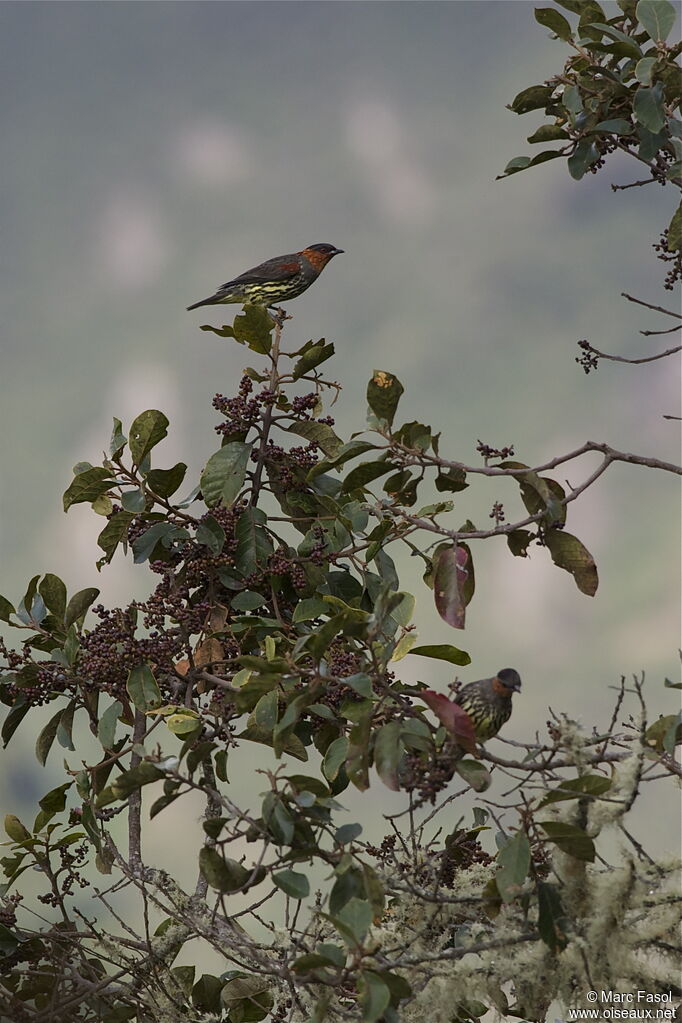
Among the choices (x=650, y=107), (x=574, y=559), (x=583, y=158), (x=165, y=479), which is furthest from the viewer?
(x=583, y=158)

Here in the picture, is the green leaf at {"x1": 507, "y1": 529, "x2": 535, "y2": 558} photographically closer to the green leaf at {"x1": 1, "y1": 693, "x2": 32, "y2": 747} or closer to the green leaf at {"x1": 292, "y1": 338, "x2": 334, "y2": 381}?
the green leaf at {"x1": 292, "y1": 338, "x2": 334, "y2": 381}

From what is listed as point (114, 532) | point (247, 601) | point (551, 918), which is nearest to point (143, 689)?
point (247, 601)

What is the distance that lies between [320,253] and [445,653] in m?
1.90

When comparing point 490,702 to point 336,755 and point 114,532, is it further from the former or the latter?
point 114,532

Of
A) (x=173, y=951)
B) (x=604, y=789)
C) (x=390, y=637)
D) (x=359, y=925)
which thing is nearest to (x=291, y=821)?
(x=359, y=925)

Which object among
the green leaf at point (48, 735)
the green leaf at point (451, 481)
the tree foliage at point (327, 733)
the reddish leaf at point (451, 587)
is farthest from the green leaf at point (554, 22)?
the green leaf at point (48, 735)

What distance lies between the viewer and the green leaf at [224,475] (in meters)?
2.70

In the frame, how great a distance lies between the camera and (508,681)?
2.29m

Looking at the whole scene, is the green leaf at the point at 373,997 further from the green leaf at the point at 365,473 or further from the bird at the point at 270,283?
the bird at the point at 270,283

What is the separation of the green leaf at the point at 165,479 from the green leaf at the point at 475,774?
104 cm

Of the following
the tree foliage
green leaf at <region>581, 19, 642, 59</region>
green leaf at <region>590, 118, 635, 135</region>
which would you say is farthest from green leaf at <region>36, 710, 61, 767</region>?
green leaf at <region>581, 19, 642, 59</region>

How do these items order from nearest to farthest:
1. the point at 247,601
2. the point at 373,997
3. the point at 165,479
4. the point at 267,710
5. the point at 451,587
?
the point at 373,997
the point at 267,710
the point at 451,587
the point at 247,601
the point at 165,479

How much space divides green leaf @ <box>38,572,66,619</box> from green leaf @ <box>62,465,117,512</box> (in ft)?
0.56

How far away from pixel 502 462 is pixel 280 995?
130 cm
